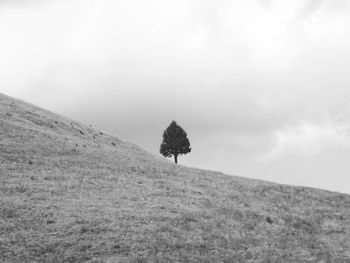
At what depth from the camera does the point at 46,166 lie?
3994cm

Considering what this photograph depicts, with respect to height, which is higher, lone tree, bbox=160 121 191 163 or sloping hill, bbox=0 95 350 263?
lone tree, bbox=160 121 191 163

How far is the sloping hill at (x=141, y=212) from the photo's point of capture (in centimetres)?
2395

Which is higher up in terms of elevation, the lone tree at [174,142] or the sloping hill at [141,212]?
the lone tree at [174,142]

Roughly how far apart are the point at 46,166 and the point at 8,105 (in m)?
25.8

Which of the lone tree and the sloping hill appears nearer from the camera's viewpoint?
the sloping hill

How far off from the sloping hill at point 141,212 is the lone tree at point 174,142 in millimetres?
26324

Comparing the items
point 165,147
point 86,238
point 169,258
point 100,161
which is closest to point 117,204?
point 86,238

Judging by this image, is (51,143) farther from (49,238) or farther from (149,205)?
(49,238)

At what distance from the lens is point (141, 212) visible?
2992 centimetres

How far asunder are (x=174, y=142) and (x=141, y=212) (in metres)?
47.0

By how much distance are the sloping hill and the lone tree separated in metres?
26.3

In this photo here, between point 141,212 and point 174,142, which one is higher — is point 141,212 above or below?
below

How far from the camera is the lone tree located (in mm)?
76938

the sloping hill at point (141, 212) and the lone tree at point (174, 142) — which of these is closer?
the sloping hill at point (141, 212)
